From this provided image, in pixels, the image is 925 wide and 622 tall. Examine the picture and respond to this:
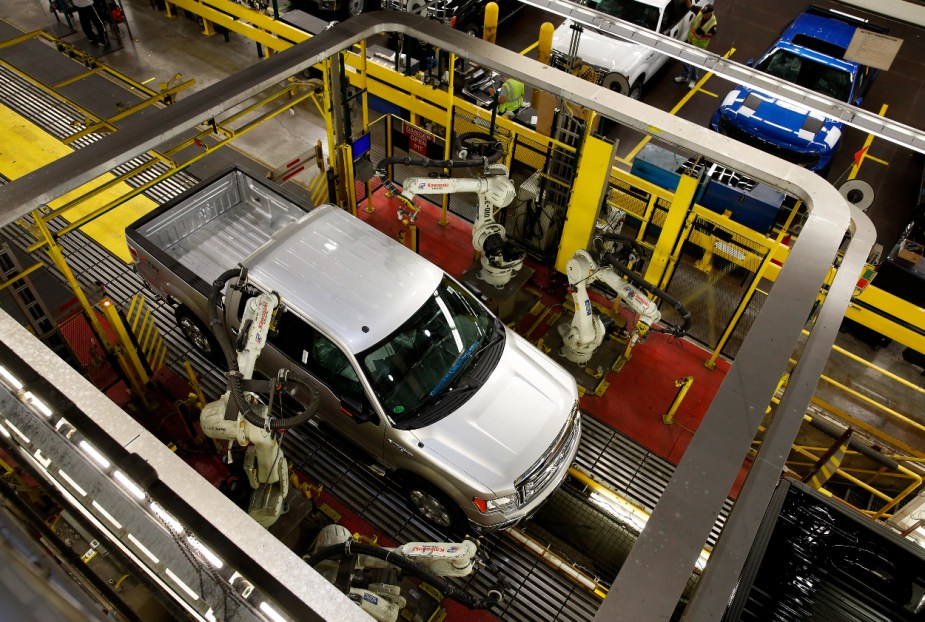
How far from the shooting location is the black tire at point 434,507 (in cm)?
543

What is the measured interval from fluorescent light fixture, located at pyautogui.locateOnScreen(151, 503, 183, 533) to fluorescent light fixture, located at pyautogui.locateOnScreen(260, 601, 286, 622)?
1.62 feet

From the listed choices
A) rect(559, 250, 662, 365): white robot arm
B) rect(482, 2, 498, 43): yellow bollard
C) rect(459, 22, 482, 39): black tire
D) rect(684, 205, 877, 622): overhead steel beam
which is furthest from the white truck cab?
rect(684, 205, 877, 622): overhead steel beam

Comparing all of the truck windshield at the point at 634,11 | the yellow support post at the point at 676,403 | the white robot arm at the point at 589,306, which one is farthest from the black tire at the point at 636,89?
the yellow support post at the point at 676,403

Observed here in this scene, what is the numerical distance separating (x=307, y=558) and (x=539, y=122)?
5.65m

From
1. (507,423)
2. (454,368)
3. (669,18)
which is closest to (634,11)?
(669,18)

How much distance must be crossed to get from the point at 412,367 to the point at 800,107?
7.51 metres

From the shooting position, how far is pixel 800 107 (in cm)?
943

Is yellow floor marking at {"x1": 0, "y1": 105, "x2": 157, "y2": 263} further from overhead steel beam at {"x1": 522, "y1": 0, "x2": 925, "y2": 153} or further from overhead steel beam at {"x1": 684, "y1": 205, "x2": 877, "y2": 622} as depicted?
overhead steel beam at {"x1": 684, "y1": 205, "x2": 877, "y2": 622}

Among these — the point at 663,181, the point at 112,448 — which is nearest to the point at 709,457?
the point at 112,448

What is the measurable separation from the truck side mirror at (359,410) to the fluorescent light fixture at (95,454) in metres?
2.63

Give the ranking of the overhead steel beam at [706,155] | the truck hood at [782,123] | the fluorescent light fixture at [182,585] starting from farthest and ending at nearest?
the truck hood at [782,123], the overhead steel beam at [706,155], the fluorescent light fixture at [182,585]

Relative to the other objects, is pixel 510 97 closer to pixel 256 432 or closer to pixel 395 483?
pixel 395 483

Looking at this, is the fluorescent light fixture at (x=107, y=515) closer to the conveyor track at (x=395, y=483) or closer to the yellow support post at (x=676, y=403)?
the conveyor track at (x=395, y=483)

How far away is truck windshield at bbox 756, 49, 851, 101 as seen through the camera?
1058 cm
